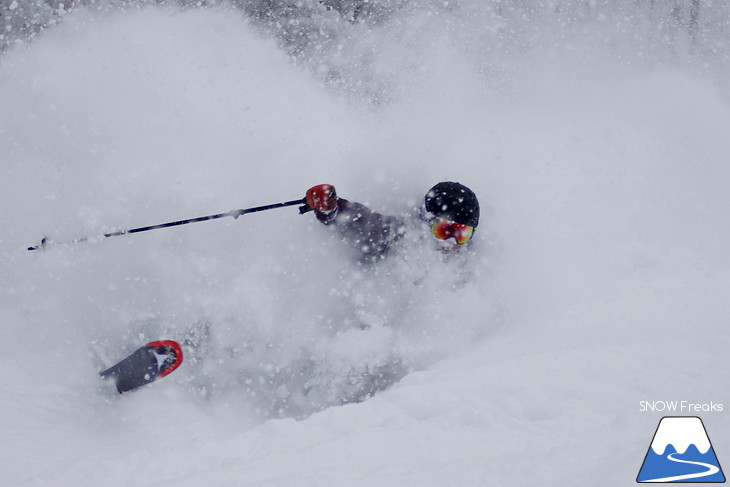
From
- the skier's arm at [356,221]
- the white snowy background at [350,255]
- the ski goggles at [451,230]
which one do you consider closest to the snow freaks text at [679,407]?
the white snowy background at [350,255]

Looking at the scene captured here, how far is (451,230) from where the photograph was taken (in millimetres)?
3145

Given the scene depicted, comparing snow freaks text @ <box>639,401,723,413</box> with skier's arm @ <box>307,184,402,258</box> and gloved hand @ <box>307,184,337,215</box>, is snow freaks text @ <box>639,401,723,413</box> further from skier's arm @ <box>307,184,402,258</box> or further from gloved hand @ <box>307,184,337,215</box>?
gloved hand @ <box>307,184,337,215</box>

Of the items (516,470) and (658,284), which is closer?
(516,470)

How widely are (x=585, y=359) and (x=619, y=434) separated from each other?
1.84 ft

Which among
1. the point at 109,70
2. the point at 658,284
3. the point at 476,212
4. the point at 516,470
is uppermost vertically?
the point at 109,70

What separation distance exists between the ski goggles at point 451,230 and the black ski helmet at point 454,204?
0.03m

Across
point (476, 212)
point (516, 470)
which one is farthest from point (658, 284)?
point (516, 470)

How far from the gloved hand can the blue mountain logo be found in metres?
2.33

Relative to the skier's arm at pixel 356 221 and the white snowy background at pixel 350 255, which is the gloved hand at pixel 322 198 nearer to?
the skier's arm at pixel 356 221

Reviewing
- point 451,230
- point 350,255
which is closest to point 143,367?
point 350,255

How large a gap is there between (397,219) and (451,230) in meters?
0.62

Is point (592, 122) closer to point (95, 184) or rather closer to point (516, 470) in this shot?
point (516, 470)

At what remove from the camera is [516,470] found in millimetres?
2137

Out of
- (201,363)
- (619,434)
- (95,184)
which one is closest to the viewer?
(619,434)
